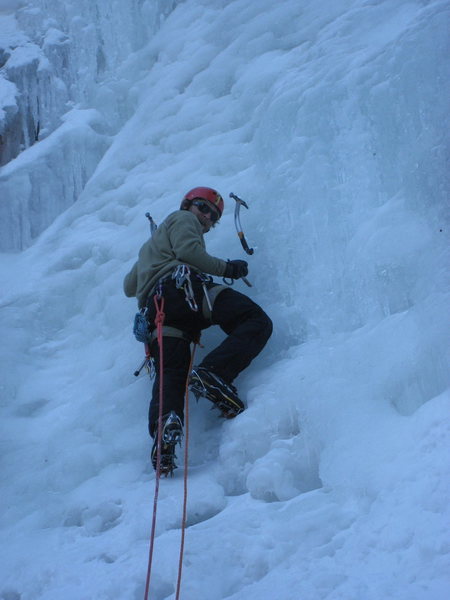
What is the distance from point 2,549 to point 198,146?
3248 millimetres

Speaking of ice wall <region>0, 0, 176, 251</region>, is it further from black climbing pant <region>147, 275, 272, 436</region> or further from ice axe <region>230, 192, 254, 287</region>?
black climbing pant <region>147, 275, 272, 436</region>

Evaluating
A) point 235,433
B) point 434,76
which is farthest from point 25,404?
point 434,76

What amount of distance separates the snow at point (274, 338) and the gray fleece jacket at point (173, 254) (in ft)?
1.23

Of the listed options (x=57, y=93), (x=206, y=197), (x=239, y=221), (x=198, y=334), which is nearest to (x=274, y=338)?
(x=198, y=334)

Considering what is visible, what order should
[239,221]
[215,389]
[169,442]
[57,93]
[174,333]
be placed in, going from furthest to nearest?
[57,93]
[239,221]
[174,333]
[215,389]
[169,442]

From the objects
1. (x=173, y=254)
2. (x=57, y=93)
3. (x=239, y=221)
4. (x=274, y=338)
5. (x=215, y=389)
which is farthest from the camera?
(x=57, y=93)

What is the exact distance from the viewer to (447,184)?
2930mm

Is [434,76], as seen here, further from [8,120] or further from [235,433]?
[8,120]

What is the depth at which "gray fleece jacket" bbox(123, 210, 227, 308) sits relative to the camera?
10.9 feet

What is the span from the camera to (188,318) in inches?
127

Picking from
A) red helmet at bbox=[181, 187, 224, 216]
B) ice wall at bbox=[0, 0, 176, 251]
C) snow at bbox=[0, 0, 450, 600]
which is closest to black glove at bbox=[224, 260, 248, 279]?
snow at bbox=[0, 0, 450, 600]

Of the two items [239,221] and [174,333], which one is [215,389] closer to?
[174,333]

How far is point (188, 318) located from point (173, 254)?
42 centimetres

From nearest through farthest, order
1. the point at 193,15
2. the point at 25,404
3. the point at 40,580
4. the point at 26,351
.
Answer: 1. the point at 40,580
2. the point at 25,404
3. the point at 26,351
4. the point at 193,15
